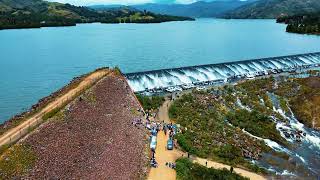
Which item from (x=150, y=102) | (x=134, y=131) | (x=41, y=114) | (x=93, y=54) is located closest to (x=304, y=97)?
(x=150, y=102)

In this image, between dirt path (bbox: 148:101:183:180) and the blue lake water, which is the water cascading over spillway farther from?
dirt path (bbox: 148:101:183:180)

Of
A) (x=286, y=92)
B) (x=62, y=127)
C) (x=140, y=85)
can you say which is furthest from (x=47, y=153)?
(x=286, y=92)

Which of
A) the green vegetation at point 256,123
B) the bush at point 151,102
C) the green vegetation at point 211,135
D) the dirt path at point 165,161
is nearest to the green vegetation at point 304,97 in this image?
the green vegetation at point 256,123

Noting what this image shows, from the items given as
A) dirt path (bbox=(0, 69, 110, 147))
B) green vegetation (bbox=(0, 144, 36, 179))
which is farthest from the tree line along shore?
dirt path (bbox=(0, 69, 110, 147))

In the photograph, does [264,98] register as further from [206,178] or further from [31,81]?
[31,81]

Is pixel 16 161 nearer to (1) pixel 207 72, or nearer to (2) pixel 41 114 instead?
(2) pixel 41 114

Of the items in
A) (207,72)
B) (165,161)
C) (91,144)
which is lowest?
(165,161)

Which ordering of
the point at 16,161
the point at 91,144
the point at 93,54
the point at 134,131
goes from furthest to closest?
the point at 93,54
the point at 134,131
the point at 91,144
the point at 16,161
